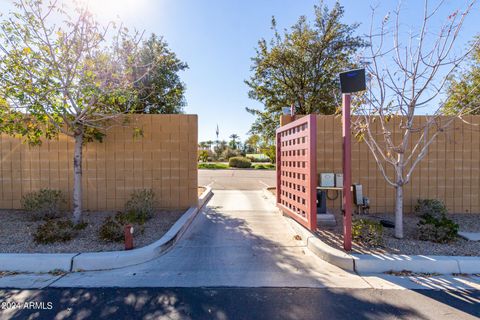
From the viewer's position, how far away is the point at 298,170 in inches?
213

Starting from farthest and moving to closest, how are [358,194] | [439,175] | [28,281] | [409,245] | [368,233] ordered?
[439,175] < [358,194] < [368,233] < [409,245] < [28,281]

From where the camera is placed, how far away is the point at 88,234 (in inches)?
193

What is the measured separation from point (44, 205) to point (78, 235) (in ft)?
6.39

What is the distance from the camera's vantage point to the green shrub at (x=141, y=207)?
581 centimetres

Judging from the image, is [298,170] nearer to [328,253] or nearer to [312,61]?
[328,253]

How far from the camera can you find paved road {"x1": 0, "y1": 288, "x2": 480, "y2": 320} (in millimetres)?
2729

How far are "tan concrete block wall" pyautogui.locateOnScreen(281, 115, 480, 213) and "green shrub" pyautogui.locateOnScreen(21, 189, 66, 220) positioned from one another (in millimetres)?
7158

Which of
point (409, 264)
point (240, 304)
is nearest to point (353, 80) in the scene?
point (409, 264)

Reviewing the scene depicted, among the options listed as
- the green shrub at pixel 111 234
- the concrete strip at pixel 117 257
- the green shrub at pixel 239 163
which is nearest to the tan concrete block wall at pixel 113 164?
the green shrub at pixel 111 234

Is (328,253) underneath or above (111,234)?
underneath

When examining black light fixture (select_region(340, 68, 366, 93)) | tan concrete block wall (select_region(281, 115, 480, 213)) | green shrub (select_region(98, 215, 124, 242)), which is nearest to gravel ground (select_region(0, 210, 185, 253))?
green shrub (select_region(98, 215, 124, 242))

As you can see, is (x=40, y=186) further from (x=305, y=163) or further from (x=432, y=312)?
(x=432, y=312)

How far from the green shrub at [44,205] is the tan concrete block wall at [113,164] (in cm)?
70

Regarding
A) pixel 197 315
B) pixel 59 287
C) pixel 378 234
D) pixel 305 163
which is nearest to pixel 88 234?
pixel 59 287
